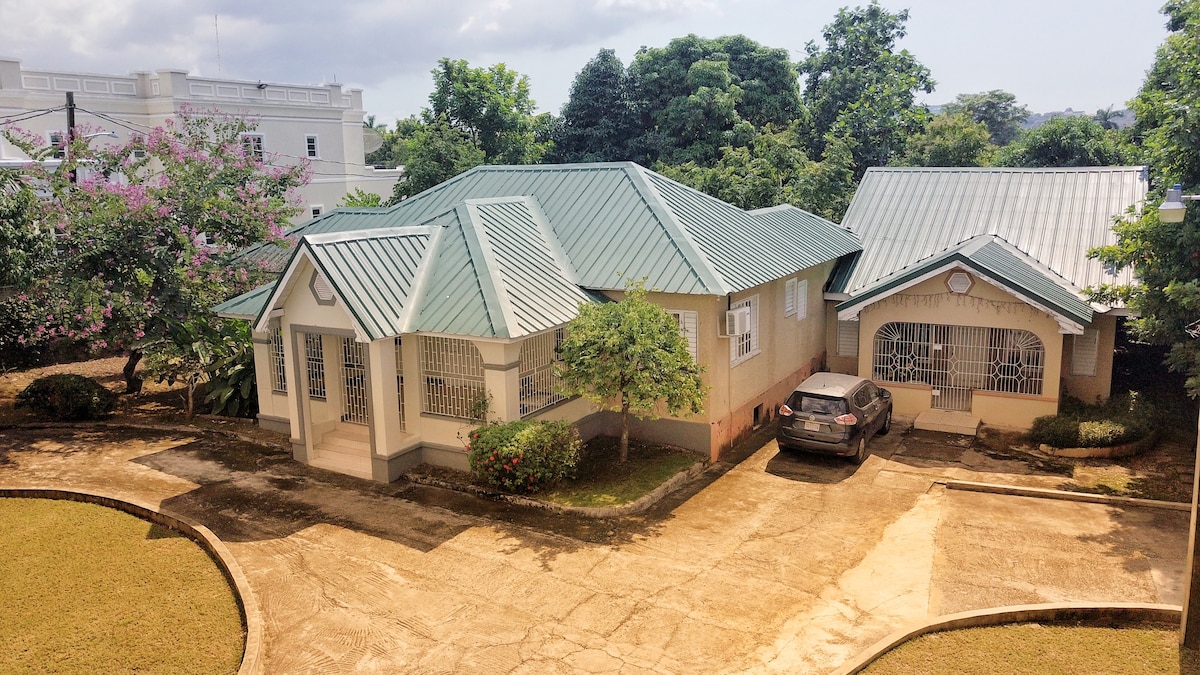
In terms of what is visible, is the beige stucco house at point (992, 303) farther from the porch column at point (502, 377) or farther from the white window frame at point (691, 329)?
the porch column at point (502, 377)

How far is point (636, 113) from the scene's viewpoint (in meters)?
47.6

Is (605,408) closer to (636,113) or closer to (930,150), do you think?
(930,150)

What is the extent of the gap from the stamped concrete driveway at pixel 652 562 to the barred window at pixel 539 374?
2.48 metres

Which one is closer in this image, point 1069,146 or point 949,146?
point 949,146

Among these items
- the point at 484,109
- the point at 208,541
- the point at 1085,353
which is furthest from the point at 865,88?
the point at 208,541

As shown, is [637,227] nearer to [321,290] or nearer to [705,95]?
[321,290]

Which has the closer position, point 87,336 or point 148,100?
point 87,336

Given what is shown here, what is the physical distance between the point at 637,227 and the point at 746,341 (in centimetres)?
347

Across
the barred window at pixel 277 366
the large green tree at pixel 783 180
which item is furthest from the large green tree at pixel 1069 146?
the barred window at pixel 277 366

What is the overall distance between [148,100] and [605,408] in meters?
32.1

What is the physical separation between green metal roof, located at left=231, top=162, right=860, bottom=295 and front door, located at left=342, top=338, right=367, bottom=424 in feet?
11.1

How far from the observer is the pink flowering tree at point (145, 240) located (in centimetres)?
2025

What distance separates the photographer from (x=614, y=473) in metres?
16.8

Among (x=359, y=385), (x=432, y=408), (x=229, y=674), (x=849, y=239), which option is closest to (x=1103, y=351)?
(x=849, y=239)
